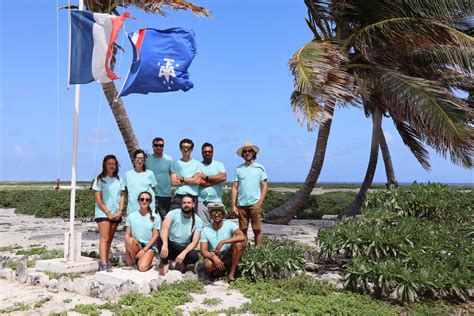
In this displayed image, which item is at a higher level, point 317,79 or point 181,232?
point 317,79

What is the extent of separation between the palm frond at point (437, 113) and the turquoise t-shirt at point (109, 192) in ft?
24.0

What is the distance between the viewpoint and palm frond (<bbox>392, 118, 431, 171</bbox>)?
54.3 ft

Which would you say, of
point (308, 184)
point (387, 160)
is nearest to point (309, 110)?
point (308, 184)

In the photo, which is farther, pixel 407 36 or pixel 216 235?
pixel 407 36

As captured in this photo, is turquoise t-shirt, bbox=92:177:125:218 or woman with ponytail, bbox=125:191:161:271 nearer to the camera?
woman with ponytail, bbox=125:191:161:271

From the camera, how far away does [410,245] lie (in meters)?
7.64

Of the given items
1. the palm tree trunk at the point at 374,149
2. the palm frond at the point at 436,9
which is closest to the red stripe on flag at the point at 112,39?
the palm frond at the point at 436,9

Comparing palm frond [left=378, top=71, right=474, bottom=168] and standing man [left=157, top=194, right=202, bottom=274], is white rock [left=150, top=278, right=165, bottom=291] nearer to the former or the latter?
standing man [left=157, top=194, right=202, bottom=274]

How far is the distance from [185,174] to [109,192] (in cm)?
122

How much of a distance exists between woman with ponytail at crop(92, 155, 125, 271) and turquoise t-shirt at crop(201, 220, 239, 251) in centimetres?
149

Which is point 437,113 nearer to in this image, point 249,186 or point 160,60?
point 249,186

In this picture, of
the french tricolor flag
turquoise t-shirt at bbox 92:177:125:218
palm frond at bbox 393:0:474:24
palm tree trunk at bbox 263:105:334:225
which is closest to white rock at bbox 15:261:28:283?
turquoise t-shirt at bbox 92:177:125:218

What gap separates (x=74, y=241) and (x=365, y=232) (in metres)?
4.72

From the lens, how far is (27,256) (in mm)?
8992
